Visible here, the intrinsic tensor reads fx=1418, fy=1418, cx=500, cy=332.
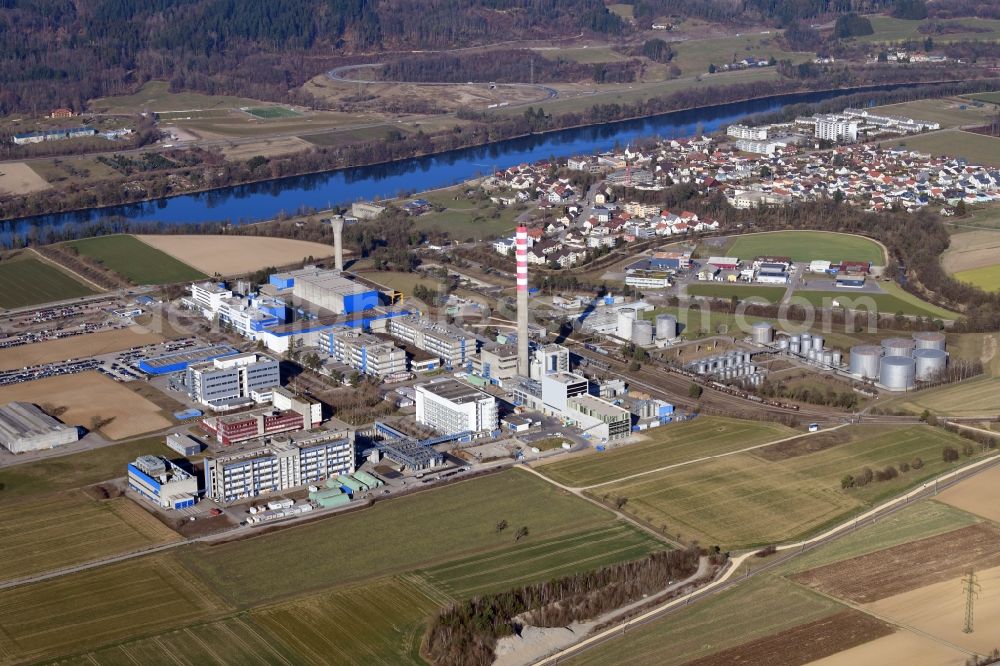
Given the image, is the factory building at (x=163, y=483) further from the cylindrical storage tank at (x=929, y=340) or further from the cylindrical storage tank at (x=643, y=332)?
the cylindrical storage tank at (x=929, y=340)

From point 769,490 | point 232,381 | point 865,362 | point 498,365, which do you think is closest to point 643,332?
point 498,365

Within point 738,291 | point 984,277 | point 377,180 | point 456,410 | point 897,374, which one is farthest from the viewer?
point 377,180

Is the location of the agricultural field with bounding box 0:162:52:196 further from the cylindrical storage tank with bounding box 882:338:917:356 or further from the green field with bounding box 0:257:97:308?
the cylindrical storage tank with bounding box 882:338:917:356

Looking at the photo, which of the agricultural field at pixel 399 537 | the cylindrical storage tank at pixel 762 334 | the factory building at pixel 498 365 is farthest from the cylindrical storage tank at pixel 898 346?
the agricultural field at pixel 399 537

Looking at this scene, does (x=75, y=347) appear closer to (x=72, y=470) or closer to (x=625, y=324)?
(x=72, y=470)

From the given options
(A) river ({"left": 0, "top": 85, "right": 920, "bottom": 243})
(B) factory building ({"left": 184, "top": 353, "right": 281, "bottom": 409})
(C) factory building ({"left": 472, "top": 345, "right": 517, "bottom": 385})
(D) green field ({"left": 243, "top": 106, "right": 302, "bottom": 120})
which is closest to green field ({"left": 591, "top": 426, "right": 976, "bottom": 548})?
(C) factory building ({"left": 472, "top": 345, "right": 517, "bottom": 385})

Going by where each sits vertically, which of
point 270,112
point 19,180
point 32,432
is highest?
point 270,112

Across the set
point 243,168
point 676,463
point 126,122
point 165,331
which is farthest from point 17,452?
point 126,122

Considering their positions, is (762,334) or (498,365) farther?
(762,334)
